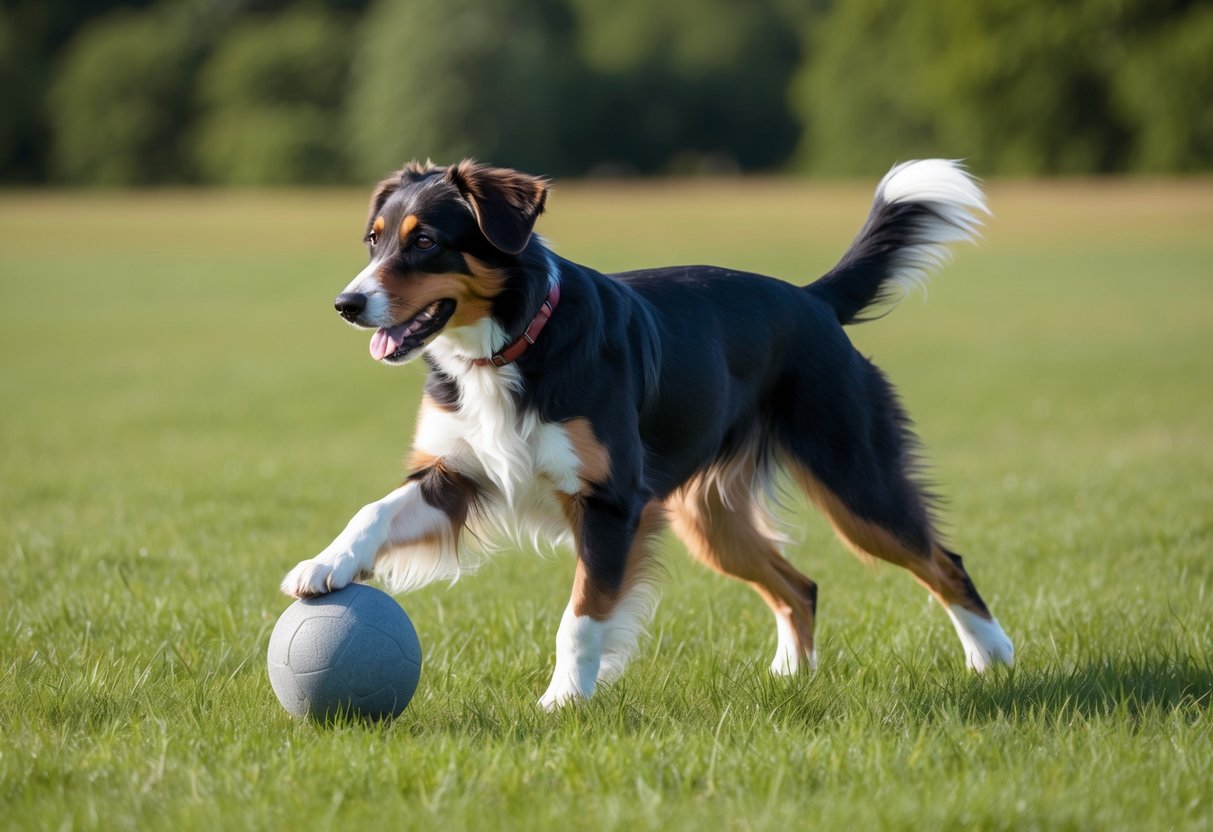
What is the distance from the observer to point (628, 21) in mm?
79062

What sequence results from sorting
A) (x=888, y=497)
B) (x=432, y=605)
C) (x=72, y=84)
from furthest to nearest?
(x=72, y=84), (x=432, y=605), (x=888, y=497)

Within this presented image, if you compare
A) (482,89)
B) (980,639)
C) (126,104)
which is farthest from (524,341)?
(126,104)

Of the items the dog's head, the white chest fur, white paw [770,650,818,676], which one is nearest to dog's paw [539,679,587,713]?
the white chest fur

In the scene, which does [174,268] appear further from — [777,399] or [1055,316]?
[777,399]

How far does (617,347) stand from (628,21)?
7735 cm

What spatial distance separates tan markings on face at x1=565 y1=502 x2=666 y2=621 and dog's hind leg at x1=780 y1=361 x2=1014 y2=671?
2.90 ft

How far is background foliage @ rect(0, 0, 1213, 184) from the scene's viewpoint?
2512 inches

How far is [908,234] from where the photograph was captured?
6305mm

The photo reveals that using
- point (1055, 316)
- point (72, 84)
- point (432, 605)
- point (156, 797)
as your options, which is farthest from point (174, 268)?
point (72, 84)

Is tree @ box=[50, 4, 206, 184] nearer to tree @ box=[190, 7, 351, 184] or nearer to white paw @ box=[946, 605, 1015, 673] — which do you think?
tree @ box=[190, 7, 351, 184]

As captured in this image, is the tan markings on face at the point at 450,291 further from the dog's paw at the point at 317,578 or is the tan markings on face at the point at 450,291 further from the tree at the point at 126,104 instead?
the tree at the point at 126,104

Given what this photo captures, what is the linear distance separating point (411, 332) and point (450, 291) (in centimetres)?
Answer: 20

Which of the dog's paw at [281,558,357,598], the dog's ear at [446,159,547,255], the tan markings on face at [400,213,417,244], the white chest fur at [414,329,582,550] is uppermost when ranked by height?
the dog's ear at [446,159,547,255]

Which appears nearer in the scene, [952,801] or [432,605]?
[952,801]
